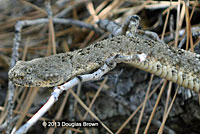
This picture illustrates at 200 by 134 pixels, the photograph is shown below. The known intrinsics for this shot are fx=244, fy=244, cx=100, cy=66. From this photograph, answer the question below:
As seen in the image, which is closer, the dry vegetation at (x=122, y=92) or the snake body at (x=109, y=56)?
the snake body at (x=109, y=56)

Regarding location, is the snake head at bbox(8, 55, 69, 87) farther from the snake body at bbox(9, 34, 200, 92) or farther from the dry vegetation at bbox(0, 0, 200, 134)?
the dry vegetation at bbox(0, 0, 200, 134)

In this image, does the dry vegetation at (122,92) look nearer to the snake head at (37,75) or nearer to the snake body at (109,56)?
the snake body at (109,56)

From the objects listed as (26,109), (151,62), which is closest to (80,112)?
(26,109)

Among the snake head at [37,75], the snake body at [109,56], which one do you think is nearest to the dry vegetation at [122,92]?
the snake body at [109,56]

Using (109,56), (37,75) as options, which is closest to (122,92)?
(109,56)

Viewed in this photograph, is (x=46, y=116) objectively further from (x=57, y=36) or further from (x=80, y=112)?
(x=57, y=36)

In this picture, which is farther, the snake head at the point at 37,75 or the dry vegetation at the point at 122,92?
the dry vegetation at the point at 122,92
